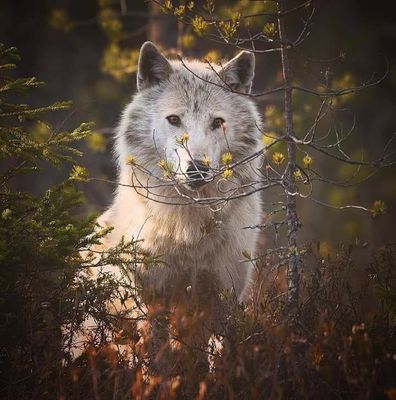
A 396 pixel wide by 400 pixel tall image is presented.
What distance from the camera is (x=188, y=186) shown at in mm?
4242

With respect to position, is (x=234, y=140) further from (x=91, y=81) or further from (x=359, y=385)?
(x=91, y=81)

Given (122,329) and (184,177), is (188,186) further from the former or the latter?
(122,329)

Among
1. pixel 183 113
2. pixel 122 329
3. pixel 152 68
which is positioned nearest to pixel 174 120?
pixel 183 113

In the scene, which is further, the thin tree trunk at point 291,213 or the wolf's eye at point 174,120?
the wolf's eye at point 174,120

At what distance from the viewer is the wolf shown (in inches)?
181

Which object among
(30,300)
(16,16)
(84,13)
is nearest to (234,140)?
(30,300)

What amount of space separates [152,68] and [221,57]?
325 cm

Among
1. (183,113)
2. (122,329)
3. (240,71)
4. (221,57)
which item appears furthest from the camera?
(221,57)

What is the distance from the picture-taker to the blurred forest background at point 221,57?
889 centimetres

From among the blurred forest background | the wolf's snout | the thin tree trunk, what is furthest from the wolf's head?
the blurred forest background

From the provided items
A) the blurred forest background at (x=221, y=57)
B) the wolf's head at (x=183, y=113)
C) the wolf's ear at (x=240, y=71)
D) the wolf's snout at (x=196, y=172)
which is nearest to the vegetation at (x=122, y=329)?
the wolf's snout at (x=196, y=172)

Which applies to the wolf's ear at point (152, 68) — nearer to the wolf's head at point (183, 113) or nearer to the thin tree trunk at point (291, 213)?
the wolf's head at point (183, 113)

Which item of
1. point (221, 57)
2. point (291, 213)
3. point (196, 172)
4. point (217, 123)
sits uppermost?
point (221, 57)

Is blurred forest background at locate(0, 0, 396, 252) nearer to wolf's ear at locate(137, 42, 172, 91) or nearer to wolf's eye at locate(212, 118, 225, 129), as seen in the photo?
wolf's ear at locate(137, 42, 172, 91)
